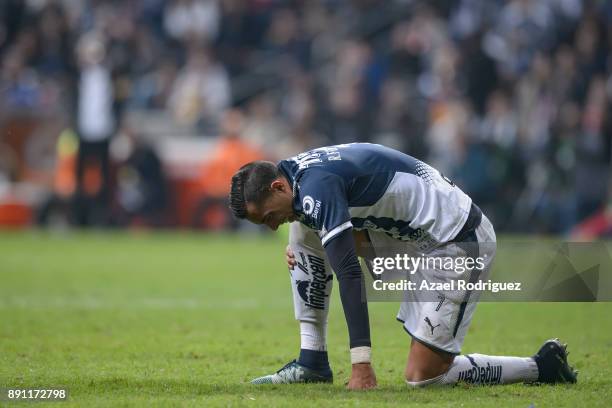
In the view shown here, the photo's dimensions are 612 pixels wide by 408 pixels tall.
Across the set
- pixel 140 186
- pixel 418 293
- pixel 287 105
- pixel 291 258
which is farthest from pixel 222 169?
pixel 418 293

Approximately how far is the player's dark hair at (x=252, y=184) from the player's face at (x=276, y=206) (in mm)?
31

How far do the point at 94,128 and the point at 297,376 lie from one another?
1541cm

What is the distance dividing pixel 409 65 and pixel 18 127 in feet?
28.0

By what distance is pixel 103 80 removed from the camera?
21531mm

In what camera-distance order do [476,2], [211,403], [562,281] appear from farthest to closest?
[476,2] → [562,281] → [211,403]

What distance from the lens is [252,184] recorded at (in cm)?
647

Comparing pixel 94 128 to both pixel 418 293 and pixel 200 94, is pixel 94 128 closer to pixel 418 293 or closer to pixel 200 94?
pixel 200 94

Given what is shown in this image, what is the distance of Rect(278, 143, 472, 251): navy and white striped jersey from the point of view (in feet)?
21.0

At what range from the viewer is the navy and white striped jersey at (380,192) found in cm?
641

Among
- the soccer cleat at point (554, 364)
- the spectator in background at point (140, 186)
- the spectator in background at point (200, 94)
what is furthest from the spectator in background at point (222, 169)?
the soccer cleat at point (554, 364)

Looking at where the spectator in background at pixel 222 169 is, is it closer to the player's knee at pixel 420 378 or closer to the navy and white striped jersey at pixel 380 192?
the navy and white striped jersey at pixel 380 192

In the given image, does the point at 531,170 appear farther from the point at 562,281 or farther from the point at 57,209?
the point at 562,281

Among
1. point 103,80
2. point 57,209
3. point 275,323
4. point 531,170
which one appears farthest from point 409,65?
point 275,323

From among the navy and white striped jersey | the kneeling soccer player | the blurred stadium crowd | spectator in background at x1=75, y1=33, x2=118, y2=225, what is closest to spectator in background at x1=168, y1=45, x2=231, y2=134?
the blurred stadium crowd
